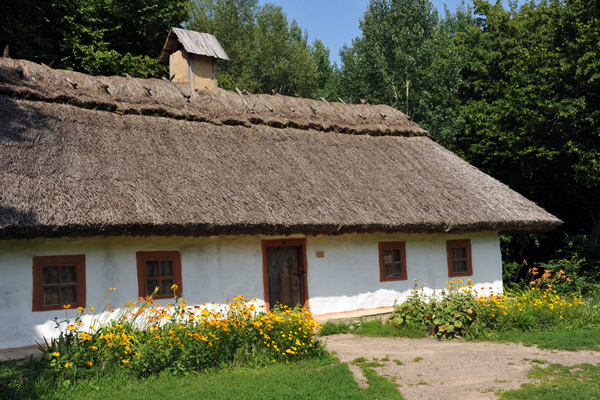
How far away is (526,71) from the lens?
1842 centimetres

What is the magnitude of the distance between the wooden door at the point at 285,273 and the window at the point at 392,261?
1.86 metres

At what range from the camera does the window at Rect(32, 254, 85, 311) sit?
8.33 m

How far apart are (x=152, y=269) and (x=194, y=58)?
7.09 m

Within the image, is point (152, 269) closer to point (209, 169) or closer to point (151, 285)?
point (151, 285)

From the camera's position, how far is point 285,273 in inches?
429

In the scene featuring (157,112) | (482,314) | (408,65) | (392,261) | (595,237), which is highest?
(408,65)

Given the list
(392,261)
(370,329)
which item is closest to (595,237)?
(392,261)

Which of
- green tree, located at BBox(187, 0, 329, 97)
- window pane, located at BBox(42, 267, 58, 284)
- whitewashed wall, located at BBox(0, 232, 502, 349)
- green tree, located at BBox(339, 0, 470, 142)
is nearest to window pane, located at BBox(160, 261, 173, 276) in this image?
whitewashed wall, located at BBox(0, 232, 502, 349)

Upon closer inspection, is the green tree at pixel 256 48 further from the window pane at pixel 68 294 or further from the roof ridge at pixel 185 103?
the window pane at pixel 68 294

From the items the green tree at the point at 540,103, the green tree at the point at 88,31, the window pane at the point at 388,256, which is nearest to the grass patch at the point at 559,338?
the window pane at the point at 388,256

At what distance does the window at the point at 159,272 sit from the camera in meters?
9.22

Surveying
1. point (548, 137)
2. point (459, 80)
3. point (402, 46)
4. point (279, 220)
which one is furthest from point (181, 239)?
point (402, 46)

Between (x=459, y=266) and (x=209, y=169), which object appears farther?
(x=459, y=266)

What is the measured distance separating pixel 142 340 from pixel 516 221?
8.31 metres
